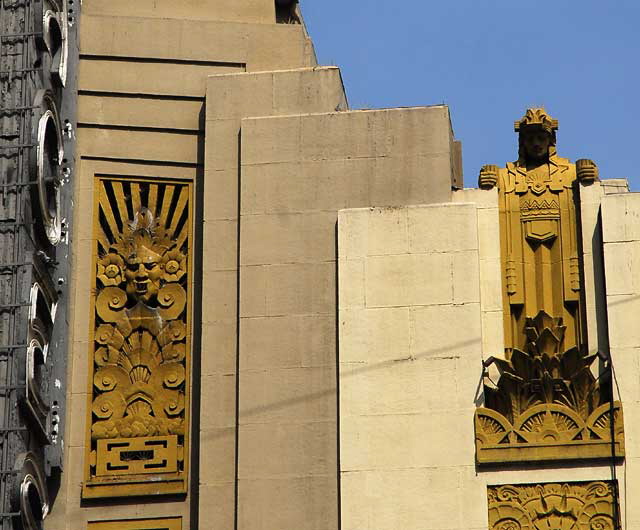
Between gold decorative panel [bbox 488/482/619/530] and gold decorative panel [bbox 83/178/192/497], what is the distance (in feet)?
15.3

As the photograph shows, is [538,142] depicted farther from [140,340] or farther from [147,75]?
[140,340]

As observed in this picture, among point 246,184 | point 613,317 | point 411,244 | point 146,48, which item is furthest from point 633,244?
point 146,48

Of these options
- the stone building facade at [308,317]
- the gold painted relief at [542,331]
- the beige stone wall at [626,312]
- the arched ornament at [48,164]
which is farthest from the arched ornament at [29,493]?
the beige stone wall at [626,312]

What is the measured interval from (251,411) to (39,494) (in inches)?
128

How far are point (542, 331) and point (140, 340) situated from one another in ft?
19.7

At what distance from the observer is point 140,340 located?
30.7m

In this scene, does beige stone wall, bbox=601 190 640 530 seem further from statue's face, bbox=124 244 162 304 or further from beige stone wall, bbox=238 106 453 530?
statue's face, bbox=124 244 162 304

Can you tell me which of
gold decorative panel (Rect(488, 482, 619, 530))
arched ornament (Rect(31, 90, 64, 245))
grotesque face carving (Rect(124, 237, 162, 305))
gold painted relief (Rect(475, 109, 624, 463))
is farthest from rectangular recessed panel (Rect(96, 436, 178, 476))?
gold decorative panel (Rect(488, 482, 619, 530))

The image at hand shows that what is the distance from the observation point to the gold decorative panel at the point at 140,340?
1178 inches

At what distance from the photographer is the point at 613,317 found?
29375mm

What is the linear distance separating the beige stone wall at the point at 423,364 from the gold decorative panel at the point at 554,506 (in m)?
0.14

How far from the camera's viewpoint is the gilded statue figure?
29.9 m

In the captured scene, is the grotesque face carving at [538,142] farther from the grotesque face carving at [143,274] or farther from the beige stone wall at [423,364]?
the grotesque face carving at [143,274]

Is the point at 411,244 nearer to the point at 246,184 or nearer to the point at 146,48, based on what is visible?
the point at 246,184
